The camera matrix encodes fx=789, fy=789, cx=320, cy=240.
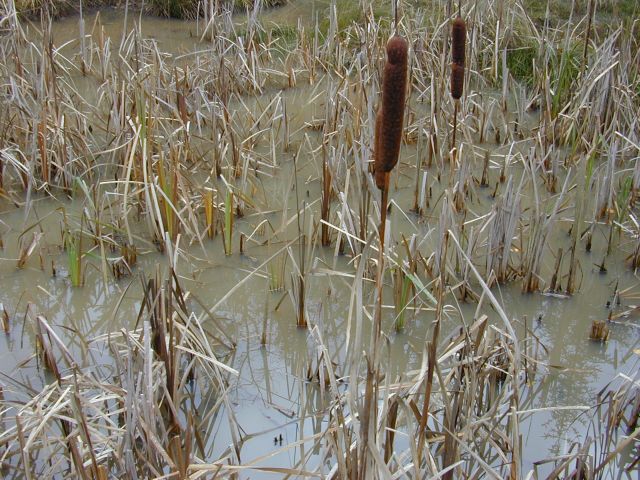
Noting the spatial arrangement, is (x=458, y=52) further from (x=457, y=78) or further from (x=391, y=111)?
(x=391, y=111)

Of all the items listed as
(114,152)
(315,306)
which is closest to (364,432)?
(315,306)

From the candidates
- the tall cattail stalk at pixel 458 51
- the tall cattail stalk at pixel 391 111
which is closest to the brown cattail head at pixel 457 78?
the tall cattail stalk at pixel 458 51

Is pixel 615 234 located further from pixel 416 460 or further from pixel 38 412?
pixel 38 412

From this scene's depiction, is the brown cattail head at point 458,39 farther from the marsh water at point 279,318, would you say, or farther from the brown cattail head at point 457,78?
the marsh water at point 279,318

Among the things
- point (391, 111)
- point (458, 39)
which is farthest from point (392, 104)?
point (458, 39)

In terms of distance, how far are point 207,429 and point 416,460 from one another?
945 millimetres

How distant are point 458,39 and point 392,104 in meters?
1.57

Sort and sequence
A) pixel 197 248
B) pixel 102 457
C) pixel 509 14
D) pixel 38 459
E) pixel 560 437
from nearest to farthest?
1. pixel 102 457
2. pixel 38 459
3. pixel 560 437
4. pixel 197 248
5. pixel 509 14

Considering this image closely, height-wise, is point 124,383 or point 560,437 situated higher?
point 124,383

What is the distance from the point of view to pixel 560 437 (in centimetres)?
267

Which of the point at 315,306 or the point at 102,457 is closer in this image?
the point at 102,457

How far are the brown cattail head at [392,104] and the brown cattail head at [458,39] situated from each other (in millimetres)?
1494

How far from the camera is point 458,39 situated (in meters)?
2.91

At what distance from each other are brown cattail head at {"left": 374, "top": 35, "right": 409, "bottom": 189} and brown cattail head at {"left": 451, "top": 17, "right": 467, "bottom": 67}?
1.49m
